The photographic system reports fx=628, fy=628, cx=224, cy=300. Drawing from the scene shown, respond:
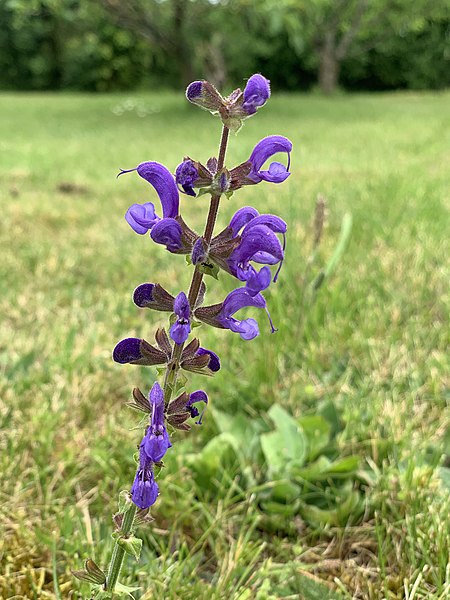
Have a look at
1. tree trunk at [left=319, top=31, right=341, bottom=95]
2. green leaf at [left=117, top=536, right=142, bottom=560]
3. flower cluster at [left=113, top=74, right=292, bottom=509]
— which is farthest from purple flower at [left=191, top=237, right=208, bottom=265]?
tree trunk at [left=319, top=31, right=341, bottom=95]

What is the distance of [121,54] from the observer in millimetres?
32094

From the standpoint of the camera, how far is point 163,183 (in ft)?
3.40

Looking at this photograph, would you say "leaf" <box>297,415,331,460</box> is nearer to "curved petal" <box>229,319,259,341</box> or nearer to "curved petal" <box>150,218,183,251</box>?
"curved petal" <box>229,319,259,341</box>

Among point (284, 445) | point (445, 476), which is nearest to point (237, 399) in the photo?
point (284, 445)

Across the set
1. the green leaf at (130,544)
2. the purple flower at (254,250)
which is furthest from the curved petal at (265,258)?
the green leaf at (130,544)

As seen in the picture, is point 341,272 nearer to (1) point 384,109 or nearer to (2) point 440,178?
(2) point 440,178

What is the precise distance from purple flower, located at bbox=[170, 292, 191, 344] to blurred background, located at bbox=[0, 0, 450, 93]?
15591 millimetres

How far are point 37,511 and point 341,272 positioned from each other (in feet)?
6.63

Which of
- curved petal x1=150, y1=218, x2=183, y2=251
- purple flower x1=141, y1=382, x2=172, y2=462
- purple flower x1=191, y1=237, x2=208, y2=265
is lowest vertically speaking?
purple flower x1=141, y1=382, x2=172, y2=462

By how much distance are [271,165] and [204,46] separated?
15365 millimetres

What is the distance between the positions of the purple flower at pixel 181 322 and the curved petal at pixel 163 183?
0.18 metres

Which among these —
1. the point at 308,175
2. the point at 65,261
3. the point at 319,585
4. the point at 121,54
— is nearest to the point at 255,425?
the point at 319,585

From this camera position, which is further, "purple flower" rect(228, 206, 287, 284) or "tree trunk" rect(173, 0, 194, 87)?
"tree trunk" rect(173, 0, 194, 87)

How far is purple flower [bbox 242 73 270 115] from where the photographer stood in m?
0.96
